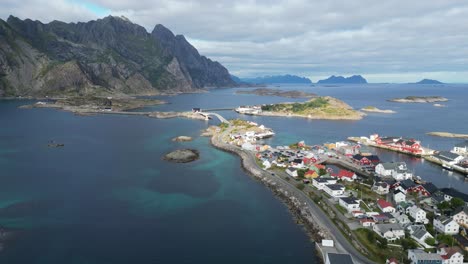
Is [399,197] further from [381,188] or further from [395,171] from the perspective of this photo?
[395,171]

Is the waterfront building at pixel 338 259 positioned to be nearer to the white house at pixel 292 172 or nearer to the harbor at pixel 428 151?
the white house at pixel 292 172

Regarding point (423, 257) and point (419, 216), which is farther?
point (419, 216)

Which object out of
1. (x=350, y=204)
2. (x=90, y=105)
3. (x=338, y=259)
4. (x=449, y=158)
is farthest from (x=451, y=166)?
(x=90, y=105)

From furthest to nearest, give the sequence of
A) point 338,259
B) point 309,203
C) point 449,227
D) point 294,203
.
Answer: point 294,203 < point 309,203 < point 449,227 < point 338,259

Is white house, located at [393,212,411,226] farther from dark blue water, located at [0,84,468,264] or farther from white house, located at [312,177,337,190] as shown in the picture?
white house, located at [312,177,337,190]

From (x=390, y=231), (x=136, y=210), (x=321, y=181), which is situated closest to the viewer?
(x=390, y=231)
